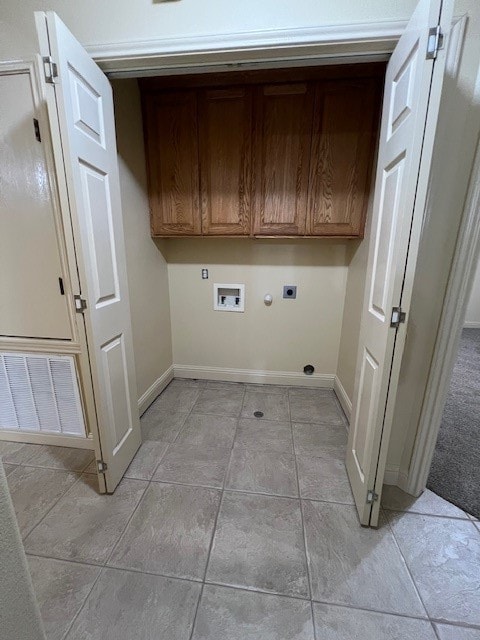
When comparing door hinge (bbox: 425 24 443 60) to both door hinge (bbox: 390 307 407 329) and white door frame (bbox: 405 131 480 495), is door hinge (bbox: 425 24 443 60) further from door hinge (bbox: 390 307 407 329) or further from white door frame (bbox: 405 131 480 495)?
door hinge (bbox: 390 307 407 329)

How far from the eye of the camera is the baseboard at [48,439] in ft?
6.20

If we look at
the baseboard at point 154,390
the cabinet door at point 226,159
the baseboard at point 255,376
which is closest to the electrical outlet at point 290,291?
the cabinet door at point 226,159

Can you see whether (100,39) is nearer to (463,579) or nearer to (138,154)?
(138,154)

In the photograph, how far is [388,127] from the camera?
123 centimetres

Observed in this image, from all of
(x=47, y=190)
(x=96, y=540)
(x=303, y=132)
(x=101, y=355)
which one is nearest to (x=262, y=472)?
(x=96, y=540)

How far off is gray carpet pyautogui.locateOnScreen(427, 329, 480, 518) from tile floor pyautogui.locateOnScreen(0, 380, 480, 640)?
0.38 feet

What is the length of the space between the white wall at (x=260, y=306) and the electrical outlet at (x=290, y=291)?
4cm

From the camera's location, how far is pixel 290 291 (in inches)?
102

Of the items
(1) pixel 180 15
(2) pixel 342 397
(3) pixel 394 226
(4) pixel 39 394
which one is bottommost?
(2) pixel 342 397

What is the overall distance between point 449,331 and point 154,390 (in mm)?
2251

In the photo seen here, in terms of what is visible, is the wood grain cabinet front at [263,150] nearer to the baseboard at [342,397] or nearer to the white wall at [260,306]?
the white wall at [260,306]

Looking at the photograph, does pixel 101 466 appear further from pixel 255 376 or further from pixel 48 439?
pixel 255 376

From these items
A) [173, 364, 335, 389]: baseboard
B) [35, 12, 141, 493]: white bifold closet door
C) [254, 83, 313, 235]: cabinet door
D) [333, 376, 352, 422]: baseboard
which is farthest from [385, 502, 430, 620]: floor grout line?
[254, 83, 313, 235]: cabinet door

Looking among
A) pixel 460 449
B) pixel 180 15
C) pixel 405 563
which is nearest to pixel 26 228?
pixel 180 15
